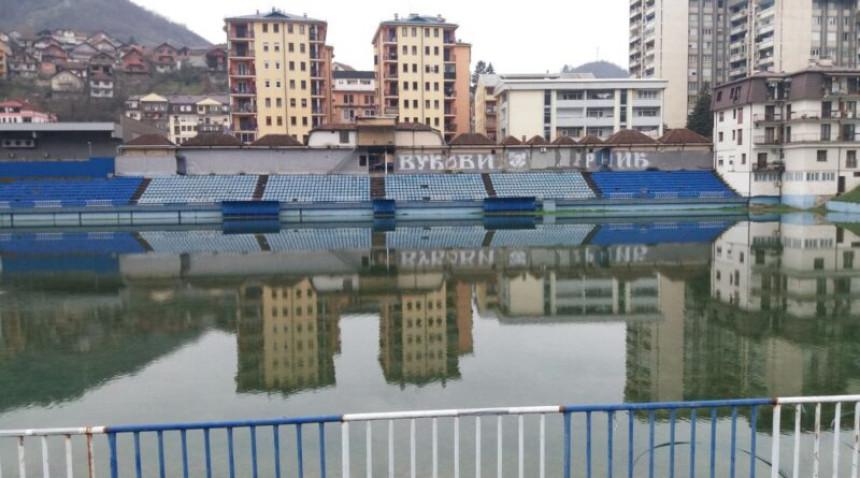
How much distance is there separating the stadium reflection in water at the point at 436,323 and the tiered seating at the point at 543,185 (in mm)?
17777

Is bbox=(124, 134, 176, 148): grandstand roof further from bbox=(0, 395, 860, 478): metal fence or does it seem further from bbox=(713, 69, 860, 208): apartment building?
bbox=(0, 395, 860, 478): metal fence

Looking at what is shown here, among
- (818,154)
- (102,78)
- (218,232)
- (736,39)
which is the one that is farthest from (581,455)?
(102,78)

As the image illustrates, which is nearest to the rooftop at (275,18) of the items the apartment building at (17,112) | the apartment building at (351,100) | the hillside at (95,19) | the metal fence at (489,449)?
the apartment building at (351,100)

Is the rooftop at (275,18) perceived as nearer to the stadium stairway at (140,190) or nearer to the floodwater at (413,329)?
the stadium stairway at (140,190)

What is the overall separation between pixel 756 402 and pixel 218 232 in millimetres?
30229

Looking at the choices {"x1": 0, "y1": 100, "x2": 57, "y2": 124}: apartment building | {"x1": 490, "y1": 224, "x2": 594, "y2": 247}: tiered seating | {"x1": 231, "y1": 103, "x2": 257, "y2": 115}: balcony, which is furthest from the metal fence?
{"x1": 0, "y1": 100, "x2": 57, "y2": 124}: apartment building

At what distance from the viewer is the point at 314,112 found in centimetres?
6069

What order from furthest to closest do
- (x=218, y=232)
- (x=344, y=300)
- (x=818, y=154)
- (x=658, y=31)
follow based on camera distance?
(x=658, y=31)
(x=818, y=154)
(x=218, y=232)
(x=344, y=300)

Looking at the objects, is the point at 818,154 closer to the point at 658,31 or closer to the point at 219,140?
the point at 658,31

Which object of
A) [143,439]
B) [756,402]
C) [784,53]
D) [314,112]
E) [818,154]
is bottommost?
[143,439]

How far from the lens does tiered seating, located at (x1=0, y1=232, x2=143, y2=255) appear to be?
80.0ft

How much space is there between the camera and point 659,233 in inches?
1115

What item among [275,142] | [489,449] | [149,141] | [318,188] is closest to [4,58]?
[149,141]

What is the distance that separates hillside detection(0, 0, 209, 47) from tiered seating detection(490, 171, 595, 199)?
13183 cm
